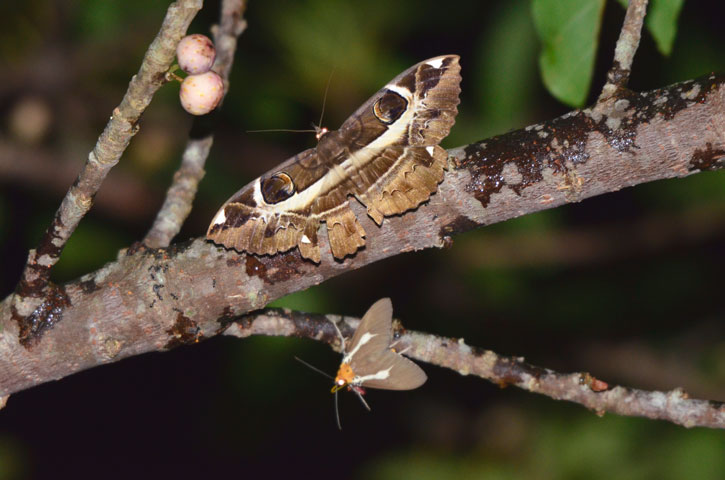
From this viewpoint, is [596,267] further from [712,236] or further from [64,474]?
[64,474]

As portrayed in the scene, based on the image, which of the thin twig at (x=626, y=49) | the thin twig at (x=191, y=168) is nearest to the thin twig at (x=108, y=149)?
the thin twig at (x=191, y=168)

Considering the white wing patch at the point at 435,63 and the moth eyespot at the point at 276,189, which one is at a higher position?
the white wing patch at the point at 435,63

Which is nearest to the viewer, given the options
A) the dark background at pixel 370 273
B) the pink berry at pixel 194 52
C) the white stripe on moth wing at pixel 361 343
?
the pink berry at pixel 194 52

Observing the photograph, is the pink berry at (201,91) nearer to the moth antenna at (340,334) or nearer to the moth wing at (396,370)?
the moth antenna at (340,334)

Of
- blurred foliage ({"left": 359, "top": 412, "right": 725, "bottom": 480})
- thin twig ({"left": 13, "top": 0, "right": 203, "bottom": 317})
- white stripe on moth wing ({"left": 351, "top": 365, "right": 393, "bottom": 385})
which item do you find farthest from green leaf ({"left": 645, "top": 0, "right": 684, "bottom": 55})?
blurred foliage ({"left": 359, "top": 412, "right": 725, "bottom": 480})

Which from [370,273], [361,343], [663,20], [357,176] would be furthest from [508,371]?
[370,273]

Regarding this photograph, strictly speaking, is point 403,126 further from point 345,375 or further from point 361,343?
point 345,375
